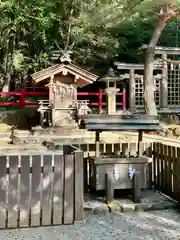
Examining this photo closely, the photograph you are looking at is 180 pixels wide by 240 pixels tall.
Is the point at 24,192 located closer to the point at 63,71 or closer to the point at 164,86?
the point at 63,71

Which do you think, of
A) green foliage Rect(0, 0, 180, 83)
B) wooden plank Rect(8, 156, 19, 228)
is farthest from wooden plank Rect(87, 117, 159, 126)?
green foliage Rect(0, 0, 180, 83)

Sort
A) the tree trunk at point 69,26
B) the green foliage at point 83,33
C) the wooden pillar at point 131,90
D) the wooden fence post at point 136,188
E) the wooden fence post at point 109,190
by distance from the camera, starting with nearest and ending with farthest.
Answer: the wooden fence post at point 109,190, the wooden fence post at point 136,188, the wooden pillar at point 131,90, the green foliage at point 83,33, the tree trunk at point 69,26

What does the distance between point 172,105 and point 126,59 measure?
4.89 meters

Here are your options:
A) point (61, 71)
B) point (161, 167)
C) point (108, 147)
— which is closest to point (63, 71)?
point (61, 71)

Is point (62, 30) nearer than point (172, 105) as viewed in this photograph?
No

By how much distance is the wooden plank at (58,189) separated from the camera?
14.2 feet

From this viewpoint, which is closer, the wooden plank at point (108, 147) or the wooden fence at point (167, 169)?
the wooden fence at point (167, 169)

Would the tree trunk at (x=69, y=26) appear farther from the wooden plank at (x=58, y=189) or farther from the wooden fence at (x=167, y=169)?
the wooden plank at (x=58, y=189)

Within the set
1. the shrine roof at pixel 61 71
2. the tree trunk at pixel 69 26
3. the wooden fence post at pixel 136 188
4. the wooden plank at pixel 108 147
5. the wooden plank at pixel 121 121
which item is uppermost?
the tree trunk at pixel 69 26

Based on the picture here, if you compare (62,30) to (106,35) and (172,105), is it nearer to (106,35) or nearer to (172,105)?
(106,35)

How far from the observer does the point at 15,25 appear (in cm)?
2012

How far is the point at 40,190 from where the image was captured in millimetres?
4277

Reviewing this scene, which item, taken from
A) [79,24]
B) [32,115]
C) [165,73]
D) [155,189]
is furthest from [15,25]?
[155,189]

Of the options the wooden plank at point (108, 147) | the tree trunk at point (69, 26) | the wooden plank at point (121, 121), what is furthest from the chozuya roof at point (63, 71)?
the wooden plank at point (121, 121)
